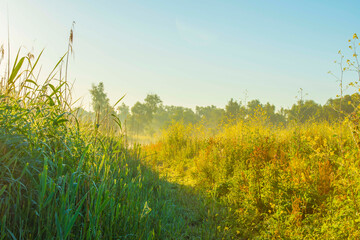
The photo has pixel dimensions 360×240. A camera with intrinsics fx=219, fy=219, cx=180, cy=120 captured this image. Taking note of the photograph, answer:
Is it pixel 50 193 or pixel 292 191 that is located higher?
pixel 50 193

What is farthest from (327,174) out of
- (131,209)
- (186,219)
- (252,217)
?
(131,209)

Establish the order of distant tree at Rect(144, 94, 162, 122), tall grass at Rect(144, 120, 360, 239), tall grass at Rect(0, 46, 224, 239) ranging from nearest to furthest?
1. tall grass at Rect(0, 46, 224, 239)
2. tall grass at Rect(144, 120, 360, 239)
3. distant tree at Rect(144, 94, 162, 122)

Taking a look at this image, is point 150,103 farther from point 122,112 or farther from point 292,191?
point 292,191

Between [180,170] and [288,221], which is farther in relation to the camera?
[180,170]

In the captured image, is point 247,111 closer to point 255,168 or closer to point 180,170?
point 180,170

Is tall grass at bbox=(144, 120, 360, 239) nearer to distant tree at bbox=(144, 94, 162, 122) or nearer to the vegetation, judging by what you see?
the vegetation

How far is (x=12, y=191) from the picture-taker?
1.76 meters

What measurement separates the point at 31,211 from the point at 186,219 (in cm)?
231

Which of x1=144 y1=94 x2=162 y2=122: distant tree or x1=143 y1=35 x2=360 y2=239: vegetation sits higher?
x1=144 y1=94 x2=162 y2=122: distant tree

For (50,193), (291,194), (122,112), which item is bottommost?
(291,194)

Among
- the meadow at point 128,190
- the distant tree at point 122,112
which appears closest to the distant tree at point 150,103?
the distant tree at point 122,112

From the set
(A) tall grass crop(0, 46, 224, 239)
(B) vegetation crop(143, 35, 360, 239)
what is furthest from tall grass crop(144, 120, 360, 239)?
(A) tall grass crop(0, 46, 224, 239)

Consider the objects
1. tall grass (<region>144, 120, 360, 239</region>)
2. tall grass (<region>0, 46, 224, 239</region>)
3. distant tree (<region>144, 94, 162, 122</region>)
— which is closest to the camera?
tall grass (<region>0, 46, 224, 239</region>)

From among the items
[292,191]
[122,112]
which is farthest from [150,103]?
[292,191]
